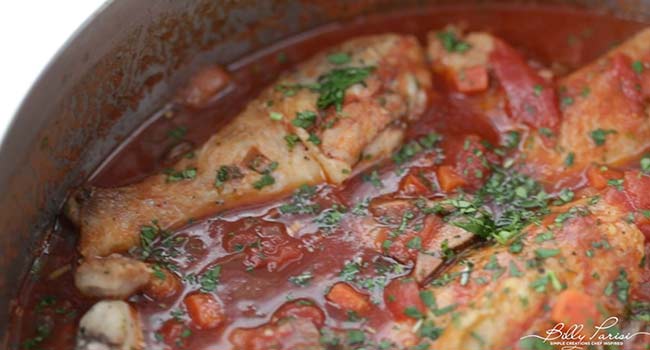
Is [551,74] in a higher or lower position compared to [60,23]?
lower

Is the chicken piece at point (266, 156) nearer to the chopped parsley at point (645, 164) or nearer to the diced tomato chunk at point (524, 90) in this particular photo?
the diced tomato chunk at point (524, 90)

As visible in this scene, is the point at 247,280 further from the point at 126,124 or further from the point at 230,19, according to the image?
the point at 230,19

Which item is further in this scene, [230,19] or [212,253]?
[230,19]

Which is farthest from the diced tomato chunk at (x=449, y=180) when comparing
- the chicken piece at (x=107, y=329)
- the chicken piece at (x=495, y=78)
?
the chicken piece at (x=107, y=329)

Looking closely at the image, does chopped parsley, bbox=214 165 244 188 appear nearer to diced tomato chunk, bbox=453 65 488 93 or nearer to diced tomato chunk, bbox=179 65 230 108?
diced tomato chunk, bbox=179 65 230 108

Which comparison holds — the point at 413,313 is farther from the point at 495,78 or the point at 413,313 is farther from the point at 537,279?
the point at 495,78

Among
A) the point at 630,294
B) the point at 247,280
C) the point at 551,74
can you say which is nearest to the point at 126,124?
the point at 247,280

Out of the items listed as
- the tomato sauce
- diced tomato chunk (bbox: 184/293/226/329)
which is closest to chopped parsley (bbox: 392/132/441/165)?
the tomato sauce

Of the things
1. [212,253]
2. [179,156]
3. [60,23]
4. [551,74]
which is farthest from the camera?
[551,74]
